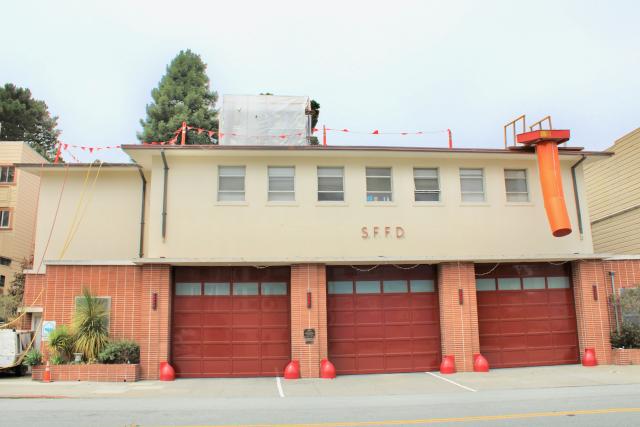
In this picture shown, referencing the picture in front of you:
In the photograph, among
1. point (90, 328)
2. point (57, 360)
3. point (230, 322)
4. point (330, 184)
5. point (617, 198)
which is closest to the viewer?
point (57, 360)

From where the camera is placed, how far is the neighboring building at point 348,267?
18.7 metres

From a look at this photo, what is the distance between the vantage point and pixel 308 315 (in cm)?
1861

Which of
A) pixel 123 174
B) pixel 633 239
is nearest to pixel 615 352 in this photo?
pixel 633 239

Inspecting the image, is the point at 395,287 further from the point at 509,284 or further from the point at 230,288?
the point at 230,288

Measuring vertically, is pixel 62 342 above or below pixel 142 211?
below

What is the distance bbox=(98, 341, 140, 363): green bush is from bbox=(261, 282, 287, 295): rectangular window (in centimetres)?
427

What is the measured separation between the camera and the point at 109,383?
1694 centimetres

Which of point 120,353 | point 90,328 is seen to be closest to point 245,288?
point 120,353

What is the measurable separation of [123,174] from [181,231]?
15.2 ft

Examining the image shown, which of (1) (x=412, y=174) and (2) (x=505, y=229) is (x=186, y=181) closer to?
(1) (x=412, y=174)

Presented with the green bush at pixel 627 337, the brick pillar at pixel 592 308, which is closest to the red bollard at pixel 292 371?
the brick pillar at pixel 592 308

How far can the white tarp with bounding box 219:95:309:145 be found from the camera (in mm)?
22875

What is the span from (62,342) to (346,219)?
9.51 m

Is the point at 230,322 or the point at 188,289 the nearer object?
the point at 230,322
